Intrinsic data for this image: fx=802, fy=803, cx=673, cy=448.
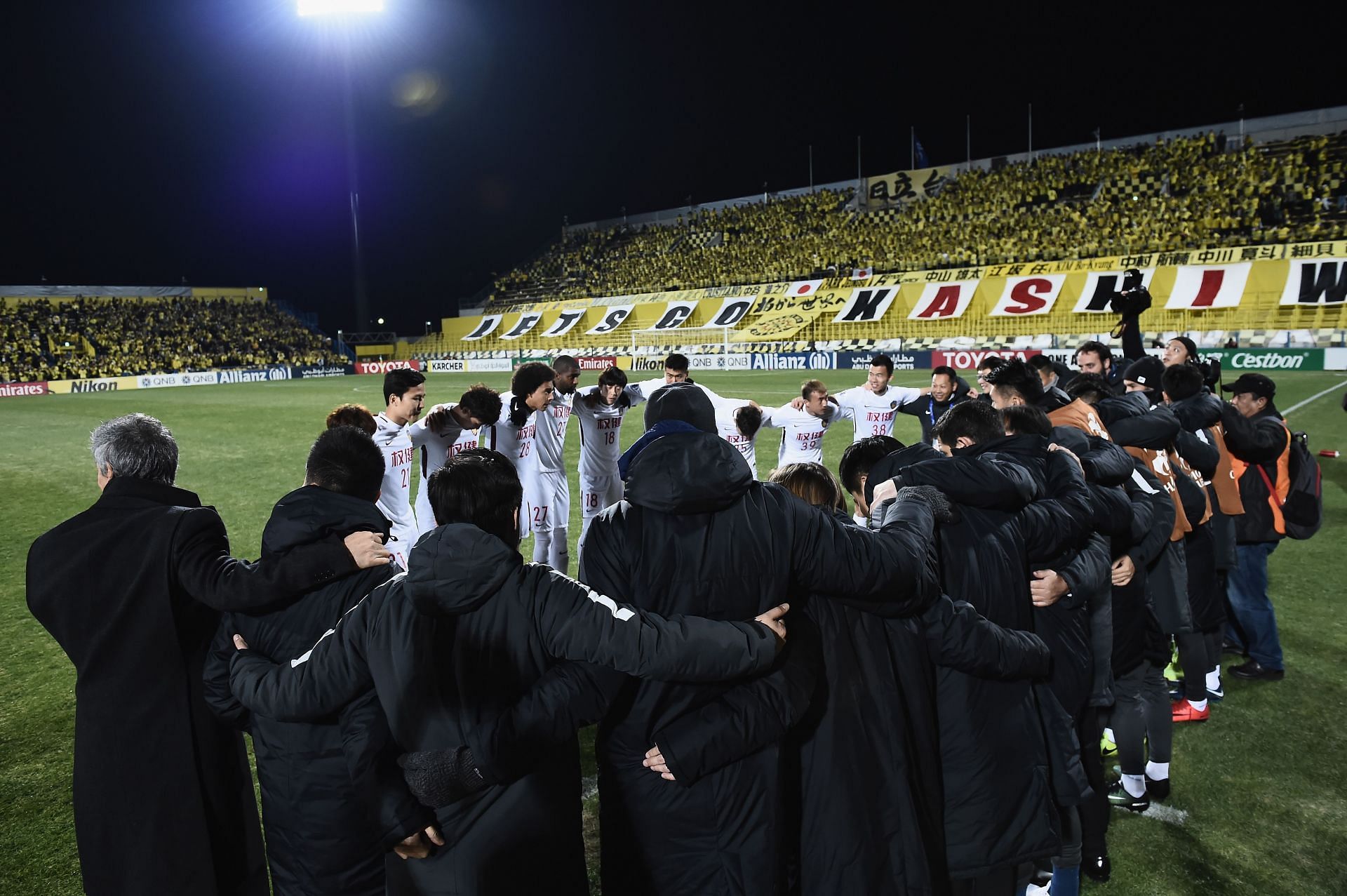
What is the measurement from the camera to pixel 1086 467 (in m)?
3.42

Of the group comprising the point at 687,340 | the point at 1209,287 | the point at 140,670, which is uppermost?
the point at 1209,287

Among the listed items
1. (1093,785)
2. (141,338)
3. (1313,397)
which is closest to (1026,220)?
(1313,397)

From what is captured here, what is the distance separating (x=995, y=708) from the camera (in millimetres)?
2572

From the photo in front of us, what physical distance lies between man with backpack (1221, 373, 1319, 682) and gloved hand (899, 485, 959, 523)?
3598 millimetres

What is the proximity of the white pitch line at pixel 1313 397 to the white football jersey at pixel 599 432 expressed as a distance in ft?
46.9

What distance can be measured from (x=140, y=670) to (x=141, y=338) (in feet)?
180

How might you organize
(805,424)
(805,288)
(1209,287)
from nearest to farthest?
(805,424)
(1209,287)
(805,288)

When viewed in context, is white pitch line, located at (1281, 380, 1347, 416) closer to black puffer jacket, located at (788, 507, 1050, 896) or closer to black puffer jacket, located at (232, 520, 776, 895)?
black puffer jacket, located at (788, 507, 1050, 896)

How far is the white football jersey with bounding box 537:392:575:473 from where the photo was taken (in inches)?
295

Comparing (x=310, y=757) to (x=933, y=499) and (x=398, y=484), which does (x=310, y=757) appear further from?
(x=398, y=484)

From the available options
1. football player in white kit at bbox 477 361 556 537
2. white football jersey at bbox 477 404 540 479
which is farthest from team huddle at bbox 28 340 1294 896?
white football jersey at bbox 477 404 540 479

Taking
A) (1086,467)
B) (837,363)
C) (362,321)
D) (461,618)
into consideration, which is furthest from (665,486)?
(362,321)

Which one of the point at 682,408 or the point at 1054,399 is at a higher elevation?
the point at 682,408

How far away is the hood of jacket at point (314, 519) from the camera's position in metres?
2.37
